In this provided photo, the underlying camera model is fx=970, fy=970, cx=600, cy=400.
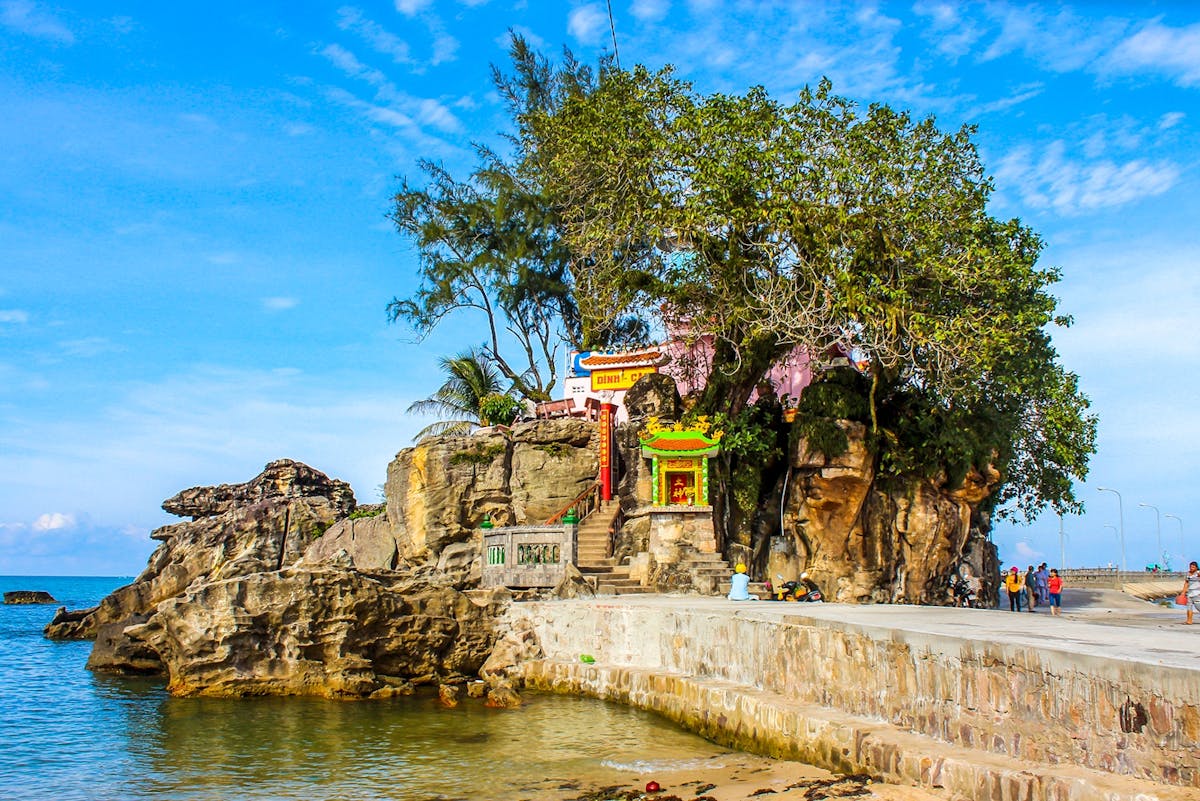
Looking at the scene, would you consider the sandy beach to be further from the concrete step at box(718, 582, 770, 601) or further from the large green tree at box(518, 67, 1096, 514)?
the large green tree at box(518, 67, 1096, 514)

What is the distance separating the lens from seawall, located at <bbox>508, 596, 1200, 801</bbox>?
600cm

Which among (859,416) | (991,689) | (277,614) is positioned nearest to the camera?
(991,689)

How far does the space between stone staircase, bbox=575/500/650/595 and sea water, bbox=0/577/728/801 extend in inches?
148

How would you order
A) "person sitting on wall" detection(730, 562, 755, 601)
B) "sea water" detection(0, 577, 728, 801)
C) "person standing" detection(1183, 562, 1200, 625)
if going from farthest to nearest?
1. "person sitting on wall" detection(730, 562, 755, 601)
2. "person standing" detection(1183, 562, 1200, 625)
3. "sea water" detection(0, 577, 728, 801)

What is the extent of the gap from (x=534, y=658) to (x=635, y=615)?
2775 millimetres

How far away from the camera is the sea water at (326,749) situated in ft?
33.6

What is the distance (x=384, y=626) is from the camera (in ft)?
55.3

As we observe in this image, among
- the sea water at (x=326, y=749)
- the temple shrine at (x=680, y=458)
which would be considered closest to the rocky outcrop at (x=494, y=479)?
the temple shrine at (x=680, y=458)

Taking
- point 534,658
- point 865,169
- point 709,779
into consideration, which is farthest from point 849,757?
point 865,169

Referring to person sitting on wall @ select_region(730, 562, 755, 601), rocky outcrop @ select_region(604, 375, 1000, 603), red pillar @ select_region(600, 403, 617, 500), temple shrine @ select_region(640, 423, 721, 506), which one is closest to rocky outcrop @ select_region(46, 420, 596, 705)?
red pillar @ select_region(600, 403, 617, 500)

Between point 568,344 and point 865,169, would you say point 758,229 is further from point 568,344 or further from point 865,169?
point 568,344

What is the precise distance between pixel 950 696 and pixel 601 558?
1404 cm

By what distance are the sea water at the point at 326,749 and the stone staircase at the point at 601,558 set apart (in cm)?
375

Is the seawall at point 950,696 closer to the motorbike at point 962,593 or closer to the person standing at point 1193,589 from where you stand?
the person standing at point 1193,589
